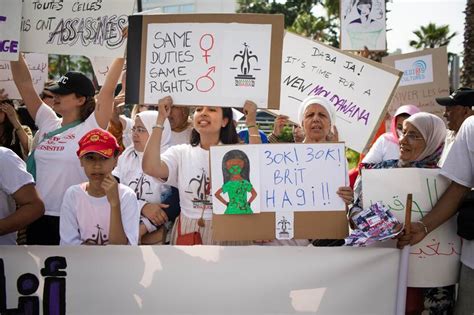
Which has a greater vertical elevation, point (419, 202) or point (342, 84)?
point (342, 84)

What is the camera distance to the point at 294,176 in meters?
3.30

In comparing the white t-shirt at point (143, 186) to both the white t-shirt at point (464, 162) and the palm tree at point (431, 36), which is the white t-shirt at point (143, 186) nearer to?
the white t-shirt at point (464, 162)

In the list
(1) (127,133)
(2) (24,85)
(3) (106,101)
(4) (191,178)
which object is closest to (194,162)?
(4) (191,178)

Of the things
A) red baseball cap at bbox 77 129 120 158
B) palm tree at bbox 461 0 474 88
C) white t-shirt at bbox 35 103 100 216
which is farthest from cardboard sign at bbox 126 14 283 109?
palm tree at bbox 461 0 474 88

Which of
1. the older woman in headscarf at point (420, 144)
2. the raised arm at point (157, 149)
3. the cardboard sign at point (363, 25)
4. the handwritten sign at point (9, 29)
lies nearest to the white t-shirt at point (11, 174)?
the raised arm at point (157, 149)

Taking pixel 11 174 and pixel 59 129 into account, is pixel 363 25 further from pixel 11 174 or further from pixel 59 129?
pixel 11 174

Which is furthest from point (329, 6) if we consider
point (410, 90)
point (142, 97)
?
point (142, 97)

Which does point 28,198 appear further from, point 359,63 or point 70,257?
point 359,63

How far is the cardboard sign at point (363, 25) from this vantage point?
6.07 m

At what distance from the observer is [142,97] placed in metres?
3.59

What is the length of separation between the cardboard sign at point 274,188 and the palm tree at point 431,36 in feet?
152

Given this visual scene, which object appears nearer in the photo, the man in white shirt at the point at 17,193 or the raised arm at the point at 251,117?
the man in white shirt at the point at 17,193

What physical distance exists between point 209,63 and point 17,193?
128 centimetres

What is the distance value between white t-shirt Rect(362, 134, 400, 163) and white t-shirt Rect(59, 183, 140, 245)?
2.39 m
